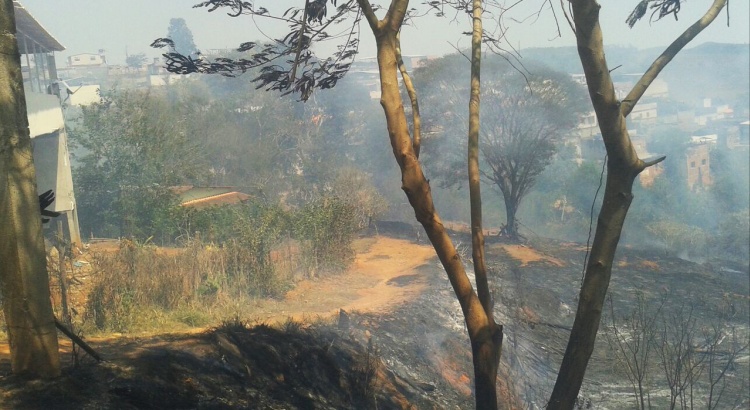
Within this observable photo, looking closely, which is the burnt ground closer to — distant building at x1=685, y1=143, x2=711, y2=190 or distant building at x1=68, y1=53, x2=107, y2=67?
distant building at x1=685, y1=143, x2=711, y2=190

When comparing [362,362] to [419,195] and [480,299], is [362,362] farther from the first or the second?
[419,195]

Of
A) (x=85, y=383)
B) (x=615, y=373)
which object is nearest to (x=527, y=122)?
(x=615, y=373)

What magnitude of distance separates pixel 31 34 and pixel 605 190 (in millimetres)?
14723

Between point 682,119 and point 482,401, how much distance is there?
205ft

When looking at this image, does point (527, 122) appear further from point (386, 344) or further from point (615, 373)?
point (386, 344)

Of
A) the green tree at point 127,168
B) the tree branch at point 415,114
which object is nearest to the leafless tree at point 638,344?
the tree branch at point 415,114

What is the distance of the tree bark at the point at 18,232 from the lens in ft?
12.4

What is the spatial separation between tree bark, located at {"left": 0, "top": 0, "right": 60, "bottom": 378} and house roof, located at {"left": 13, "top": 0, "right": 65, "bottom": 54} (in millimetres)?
9800

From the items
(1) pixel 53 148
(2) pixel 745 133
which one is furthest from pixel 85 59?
(1) pixel 53 148

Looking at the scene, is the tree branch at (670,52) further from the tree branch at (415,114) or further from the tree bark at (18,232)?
the tree bark at (18,232)

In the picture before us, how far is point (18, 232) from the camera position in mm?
3818

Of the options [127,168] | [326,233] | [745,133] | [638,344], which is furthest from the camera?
[745,133]

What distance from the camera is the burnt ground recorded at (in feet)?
14.5

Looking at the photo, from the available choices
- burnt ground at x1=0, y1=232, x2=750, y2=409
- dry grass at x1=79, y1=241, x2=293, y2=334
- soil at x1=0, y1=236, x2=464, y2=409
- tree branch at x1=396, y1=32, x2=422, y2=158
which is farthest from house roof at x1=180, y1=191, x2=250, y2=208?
tree branch at x1=396, y1=32, x2=422, y2=158
